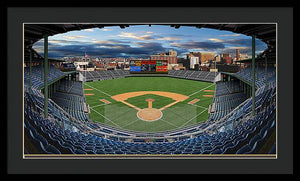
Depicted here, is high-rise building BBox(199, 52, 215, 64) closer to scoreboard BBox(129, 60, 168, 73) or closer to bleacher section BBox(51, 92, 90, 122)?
scoreboard BBox(129, 60, 168, 73)

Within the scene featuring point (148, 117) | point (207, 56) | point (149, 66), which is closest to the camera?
point (148, 117)

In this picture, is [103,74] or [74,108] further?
[103,74]

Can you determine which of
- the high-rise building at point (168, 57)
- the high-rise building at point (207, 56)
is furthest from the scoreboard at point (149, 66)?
the high-rise building at point (207, 56)

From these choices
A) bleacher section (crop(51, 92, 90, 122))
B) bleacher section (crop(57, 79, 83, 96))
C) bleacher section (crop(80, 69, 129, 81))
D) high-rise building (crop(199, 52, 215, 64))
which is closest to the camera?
bleacher section (crop(51, 92, 90, 122))

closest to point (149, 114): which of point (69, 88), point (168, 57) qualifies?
point (69, 88)

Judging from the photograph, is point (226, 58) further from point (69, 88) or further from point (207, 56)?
point (69, 88)

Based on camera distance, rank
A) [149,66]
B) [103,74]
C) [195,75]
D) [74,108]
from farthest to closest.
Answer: [103,74]
[195,75]
[149,66]
[74,108]

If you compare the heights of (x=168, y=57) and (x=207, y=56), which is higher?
(x=168, y=57)

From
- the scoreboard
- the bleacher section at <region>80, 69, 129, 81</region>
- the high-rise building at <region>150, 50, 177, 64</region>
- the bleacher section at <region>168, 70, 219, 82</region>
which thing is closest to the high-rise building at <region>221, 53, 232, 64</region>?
the bleacher section at <region>168, 70, 219, 82</region>
